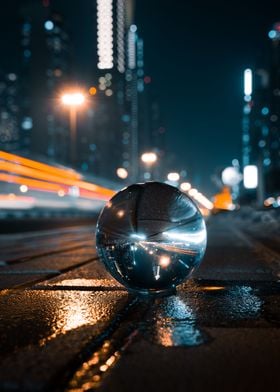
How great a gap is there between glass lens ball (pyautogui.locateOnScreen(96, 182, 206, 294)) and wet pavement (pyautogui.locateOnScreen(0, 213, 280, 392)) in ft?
0.97

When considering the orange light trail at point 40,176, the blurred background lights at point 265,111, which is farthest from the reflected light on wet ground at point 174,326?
the blurred background lights at point 265,111

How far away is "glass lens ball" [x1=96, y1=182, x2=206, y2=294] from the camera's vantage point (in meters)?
4.30

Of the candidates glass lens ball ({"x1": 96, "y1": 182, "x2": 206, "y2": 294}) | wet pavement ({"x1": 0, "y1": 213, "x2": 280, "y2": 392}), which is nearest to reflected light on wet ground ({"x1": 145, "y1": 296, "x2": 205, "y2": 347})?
wet pavement ({"x1": 0, "y1": 213, "x2": 280, "y2": 392})

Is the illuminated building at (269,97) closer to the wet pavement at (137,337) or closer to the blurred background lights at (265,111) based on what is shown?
the blurred background lights at (265,111)

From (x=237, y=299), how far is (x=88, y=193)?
130ft

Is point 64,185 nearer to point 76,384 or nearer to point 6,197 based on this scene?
point 6,197

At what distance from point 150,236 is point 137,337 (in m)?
1.19

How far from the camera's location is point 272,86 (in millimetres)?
177625

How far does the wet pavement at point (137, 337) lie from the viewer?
2.44m

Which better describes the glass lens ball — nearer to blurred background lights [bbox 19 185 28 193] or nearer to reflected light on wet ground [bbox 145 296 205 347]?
reflected light on wet ground [bbox 145 296 205 347]

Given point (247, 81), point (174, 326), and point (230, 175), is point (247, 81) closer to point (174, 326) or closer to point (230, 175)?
point (230, 175)

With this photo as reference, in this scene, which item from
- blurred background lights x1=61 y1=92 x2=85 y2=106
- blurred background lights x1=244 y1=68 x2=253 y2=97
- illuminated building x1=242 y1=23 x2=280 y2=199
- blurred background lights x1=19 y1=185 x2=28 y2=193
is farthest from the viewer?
blurred background lights x1=244 y1=68 x2=253 y2=97

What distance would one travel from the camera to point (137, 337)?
Result: 3260mm

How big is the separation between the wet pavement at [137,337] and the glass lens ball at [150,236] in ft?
0.97
